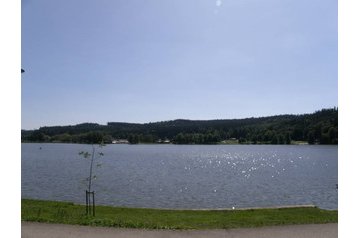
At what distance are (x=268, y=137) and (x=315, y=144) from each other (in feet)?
81.5

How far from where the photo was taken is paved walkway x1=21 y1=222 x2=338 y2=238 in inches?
367

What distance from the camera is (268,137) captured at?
179 m

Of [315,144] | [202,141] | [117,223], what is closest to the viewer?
[117,223]

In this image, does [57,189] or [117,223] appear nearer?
[117,223]

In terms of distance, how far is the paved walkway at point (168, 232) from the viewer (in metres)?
9.33

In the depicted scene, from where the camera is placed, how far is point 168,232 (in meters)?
9.77
